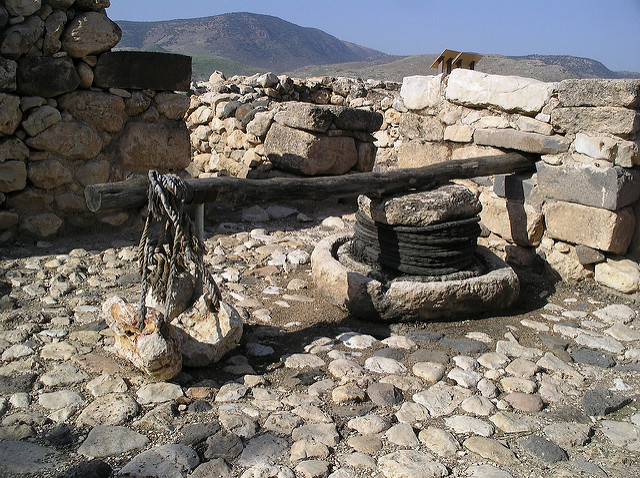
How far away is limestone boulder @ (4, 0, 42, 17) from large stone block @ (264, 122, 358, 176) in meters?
2.82

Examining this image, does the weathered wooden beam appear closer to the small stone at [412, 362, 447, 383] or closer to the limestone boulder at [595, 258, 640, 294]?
the limestone boulder at [595, 258, 640, 294]

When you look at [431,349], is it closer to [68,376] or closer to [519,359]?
[519,359]

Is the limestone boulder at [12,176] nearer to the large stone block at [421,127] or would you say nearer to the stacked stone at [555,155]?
the large stone block at [421,127]

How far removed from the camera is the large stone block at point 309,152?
6328 mm

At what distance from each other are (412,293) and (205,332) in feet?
4.43

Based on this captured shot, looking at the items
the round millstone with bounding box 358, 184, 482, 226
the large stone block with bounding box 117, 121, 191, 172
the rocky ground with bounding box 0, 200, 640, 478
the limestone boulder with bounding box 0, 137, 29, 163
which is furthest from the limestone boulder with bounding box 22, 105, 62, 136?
the round millstone with bounding box 358, 184, 482, 226

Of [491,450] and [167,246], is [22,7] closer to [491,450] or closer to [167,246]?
[167,246]

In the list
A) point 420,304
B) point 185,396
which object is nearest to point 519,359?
point 420,304

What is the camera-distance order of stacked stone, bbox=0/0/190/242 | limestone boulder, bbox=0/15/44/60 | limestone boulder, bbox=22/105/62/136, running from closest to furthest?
limestone boulder, bbox=0/15/44/60, stacked stone, bbox=0/0/190/242, limestone boulder, bbox=22/105/62/136

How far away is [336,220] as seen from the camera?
6.15 m

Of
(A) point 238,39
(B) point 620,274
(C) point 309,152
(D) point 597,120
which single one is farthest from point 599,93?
(A) point 238,39

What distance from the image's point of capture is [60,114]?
4.84 metres

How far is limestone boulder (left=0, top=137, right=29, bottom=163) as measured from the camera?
461 cm

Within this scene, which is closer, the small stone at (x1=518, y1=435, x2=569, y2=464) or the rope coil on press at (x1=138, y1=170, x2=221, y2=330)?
the small stone at (x1=518, y1=435, x2=569, y2=464)
